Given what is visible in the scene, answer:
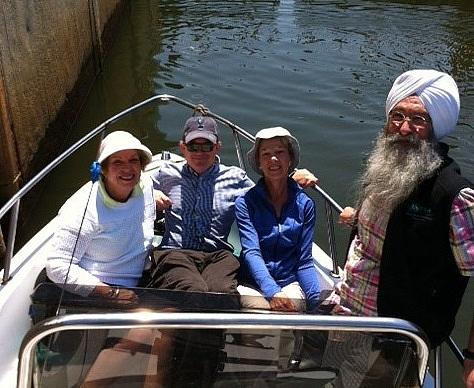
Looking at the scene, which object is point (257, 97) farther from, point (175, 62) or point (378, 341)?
point (378, 341)

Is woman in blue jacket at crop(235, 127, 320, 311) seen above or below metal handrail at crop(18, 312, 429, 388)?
below

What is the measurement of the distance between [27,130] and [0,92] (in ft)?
2.97

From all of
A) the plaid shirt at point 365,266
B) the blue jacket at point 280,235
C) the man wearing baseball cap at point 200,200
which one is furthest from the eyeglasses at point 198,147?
the plaid shirt at point 365,266

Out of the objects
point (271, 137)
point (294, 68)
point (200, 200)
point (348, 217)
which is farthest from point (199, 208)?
point (294, 68)

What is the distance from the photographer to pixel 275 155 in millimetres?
3301

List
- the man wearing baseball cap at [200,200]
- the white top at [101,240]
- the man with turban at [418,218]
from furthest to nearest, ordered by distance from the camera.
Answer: the man wearing baseball cap at [200,200], the white top at [101,240], the man with turban at [418,218]

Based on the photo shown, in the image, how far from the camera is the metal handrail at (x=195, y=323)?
181 centimetres

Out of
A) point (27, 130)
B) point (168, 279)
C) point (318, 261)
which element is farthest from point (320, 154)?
point (168, 279)

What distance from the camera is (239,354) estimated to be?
2023mm

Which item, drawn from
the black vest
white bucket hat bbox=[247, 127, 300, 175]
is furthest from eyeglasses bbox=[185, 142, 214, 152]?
the black vest

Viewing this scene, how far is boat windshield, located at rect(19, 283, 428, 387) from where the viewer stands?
6.28ft

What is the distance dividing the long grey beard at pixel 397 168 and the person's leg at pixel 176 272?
1089mm

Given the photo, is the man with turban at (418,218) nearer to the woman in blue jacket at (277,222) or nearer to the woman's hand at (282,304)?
the woman's hand at (282,304)

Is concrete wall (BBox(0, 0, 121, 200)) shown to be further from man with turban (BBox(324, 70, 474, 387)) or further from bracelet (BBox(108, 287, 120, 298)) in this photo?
man with turban (BBox(324, 70, 474, 387))
